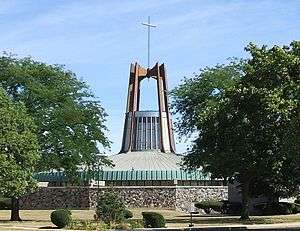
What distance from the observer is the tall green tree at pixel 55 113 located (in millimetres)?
48906

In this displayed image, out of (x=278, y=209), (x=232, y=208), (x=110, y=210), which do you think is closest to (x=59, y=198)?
(x=232, y=208)

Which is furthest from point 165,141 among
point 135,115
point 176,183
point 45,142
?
point 45,142

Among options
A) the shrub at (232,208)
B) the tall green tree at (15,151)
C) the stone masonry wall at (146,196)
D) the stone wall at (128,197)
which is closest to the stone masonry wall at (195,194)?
the stone wall at (128,197)

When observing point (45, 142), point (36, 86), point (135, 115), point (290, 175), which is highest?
point (135, 115)

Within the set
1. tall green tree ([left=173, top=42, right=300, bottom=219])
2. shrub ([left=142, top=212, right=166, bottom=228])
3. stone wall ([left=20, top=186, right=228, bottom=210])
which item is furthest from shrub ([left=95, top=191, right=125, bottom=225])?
stone wall ([left=20, top=186, right=228, bottom=210])

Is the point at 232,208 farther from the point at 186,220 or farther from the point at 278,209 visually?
the point at 186,220

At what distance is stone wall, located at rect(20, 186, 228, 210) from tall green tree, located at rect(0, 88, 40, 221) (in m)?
29.7

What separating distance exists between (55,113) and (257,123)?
1592 cm

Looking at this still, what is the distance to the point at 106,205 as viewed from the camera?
39.0 m

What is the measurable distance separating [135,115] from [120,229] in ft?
227

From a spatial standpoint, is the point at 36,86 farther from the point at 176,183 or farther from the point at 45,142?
the point at 176,183

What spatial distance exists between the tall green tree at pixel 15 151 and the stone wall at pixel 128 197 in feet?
97.4

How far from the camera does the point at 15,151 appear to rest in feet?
135

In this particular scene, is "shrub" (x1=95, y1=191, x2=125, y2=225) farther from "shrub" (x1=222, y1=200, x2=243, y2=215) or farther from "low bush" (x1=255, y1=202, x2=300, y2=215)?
"shrub" (x1=222, y1=200, x2=243, y2=215)
